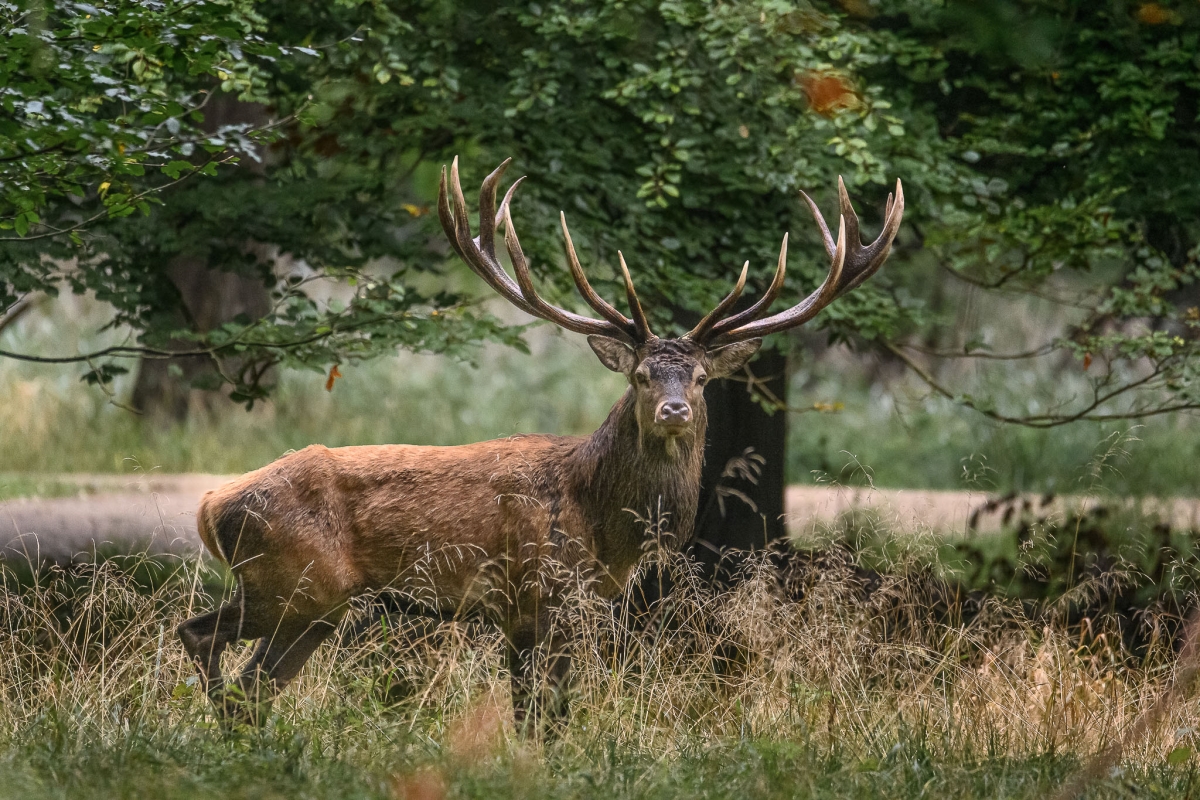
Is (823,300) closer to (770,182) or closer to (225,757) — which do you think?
(770,182)

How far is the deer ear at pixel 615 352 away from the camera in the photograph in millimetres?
5590

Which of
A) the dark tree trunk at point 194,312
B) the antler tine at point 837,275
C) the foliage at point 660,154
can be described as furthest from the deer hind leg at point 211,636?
the dark tree trunk at point 194,312

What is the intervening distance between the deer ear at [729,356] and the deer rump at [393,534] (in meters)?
0.80

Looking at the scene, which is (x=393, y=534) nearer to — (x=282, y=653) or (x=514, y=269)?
(x=282, y=653)

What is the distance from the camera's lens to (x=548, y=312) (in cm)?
571

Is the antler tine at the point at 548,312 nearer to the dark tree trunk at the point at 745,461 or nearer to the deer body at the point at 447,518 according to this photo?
A: the deer body at the point at 447,518

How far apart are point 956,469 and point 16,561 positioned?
29.9 ft

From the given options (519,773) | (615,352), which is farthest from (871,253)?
(519,773)

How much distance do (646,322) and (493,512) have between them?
0.99m

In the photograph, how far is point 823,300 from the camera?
5707 millimetres

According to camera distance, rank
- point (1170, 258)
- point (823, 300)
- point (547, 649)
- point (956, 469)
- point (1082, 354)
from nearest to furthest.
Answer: point (547, 649) → point (823, 300) → point (1082, 354) → point (1170, 258) → point (956, 469)

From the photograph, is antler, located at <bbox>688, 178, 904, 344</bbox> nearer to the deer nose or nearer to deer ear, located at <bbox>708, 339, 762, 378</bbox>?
deer ear, located at <bbox>708, 339, 762, 378</bbox>

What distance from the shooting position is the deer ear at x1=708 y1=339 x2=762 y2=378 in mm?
5613

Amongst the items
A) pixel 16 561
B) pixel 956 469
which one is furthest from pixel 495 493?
pixel 956 469
